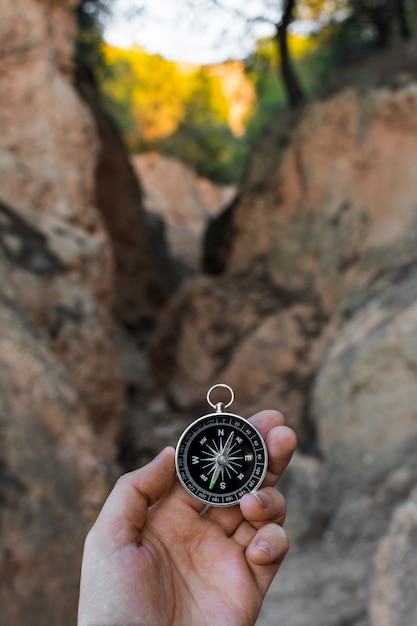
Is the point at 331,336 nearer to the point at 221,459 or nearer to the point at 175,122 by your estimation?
the point at 221,459

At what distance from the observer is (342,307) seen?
22.4 ft

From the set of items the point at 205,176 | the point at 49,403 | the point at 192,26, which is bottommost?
the point at 205,176

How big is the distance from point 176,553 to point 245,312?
279 inches

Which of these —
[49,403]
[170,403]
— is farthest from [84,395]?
[170,403]

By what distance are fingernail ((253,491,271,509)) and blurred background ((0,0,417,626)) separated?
144cm

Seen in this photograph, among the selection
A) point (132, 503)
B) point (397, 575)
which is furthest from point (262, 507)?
point (397, 575)

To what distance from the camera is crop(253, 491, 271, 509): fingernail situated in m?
1.63

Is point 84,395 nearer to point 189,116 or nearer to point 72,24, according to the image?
point 72,24

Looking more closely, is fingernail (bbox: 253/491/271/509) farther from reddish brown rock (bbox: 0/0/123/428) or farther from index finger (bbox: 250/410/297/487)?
reddish brown rock (bbox: 0/0/123/428)

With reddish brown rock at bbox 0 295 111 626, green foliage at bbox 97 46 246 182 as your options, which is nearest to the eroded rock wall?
reddish brown rock at bbox 0 295 111 626

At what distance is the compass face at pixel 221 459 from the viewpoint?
1700 mm

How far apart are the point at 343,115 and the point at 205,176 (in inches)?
632

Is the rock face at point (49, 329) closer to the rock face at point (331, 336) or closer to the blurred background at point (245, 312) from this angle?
the blurred background at point (245, 312)

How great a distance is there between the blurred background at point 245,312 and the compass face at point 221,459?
1423mm
